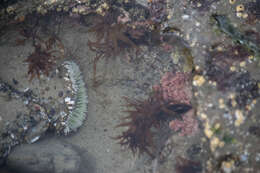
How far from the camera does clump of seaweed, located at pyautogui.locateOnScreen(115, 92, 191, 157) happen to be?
13.2 ft

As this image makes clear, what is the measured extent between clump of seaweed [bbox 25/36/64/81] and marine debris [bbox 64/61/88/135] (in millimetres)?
279

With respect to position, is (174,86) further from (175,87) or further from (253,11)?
(253,11)

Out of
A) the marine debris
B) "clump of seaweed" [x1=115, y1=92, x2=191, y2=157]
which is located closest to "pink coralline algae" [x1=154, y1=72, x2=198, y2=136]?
"clump of seaweed" [x1=115, y1=92, x2=191, y2=157]

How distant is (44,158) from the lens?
410 centimetres

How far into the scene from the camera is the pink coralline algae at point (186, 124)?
3588mm

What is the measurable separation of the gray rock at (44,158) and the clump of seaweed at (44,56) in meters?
1.37

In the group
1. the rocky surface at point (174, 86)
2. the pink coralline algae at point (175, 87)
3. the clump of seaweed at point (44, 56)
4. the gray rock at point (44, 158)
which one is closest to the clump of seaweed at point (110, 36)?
the rocky surface at point (174, 86)

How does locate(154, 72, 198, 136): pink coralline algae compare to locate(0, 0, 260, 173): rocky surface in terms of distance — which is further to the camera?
locate(154, 72, 198, 136): pink coralline algae

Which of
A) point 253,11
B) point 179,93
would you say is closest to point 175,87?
point 179,93

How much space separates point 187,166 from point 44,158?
2.66 meters

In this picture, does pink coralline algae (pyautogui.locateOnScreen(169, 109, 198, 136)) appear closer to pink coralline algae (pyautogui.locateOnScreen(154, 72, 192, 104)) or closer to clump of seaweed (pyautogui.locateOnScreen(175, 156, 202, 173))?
pink coralline algae (pyautogui.locateOnScreen(154, 72, 192, 104))

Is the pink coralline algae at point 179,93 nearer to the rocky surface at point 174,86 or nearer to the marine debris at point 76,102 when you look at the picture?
the rocky surface at point 174,86

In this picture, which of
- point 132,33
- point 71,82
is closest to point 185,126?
point 132,33

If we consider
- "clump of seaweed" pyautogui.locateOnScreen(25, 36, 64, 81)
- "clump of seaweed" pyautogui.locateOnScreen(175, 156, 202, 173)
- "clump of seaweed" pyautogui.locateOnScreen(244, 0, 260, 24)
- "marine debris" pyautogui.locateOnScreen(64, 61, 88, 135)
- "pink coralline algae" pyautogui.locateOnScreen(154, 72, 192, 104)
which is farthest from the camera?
"marine debris" pyautogui.locateOnScreen(64, 61, 88, 135)
